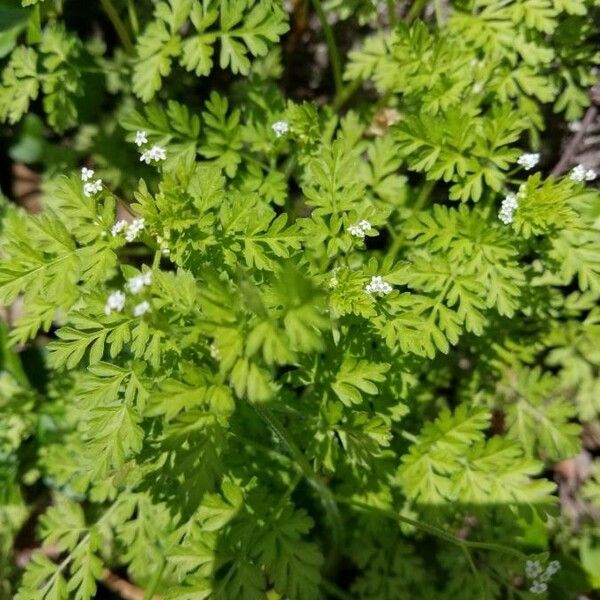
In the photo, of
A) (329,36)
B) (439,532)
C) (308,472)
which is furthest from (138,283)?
(329,36)

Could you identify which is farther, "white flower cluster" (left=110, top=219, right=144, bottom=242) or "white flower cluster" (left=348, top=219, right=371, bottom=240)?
"white flower cluster" (left=348, top=219, right=371, bottom=240)

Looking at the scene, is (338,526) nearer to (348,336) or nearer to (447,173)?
(348,336)

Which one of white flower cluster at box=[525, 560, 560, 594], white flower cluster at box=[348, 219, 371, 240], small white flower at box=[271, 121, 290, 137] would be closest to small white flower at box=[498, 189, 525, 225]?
white flower cluster at box=[348, 219, 371, 240]

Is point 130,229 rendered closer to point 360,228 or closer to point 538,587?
point 360,228

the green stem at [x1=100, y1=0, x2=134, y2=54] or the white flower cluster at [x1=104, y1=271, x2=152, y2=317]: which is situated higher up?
the green stem at [x1=100, y1=0, x2=134, y2=54]

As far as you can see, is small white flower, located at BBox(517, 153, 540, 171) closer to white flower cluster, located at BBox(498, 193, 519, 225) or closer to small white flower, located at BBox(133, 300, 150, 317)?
white flower cluster, located at BBox(498, 193, 519, 225)

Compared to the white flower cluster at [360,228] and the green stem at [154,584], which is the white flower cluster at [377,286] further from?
the green stem at [154,584]

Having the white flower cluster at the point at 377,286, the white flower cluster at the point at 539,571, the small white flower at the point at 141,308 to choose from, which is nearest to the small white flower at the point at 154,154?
the small white flower at the point at 141,308

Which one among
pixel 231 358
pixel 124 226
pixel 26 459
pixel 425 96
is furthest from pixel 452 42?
pixel 26 459
